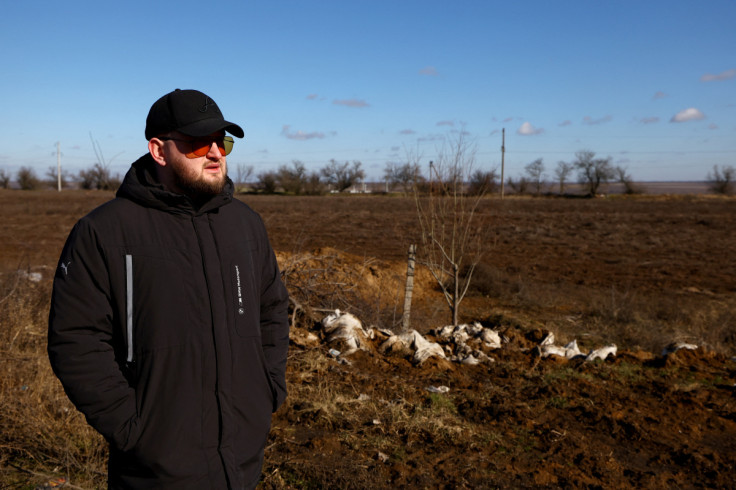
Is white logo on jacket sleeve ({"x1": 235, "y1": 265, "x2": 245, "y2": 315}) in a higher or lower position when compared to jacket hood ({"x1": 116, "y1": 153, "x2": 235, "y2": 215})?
lower

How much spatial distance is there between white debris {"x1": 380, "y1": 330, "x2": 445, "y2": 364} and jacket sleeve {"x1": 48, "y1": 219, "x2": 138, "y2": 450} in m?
5.01

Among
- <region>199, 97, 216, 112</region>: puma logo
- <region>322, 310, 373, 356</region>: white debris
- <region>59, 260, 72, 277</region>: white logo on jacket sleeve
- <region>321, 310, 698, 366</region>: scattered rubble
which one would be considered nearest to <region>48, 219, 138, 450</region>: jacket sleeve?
<region>59, 260, 72, 277</region>: white logo on jacket sleeve

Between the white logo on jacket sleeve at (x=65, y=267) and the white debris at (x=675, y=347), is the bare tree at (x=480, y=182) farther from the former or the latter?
the white logo on jacket sleeve at (x=65, y=267)

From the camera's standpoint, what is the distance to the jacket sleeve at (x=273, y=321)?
93.6 inches

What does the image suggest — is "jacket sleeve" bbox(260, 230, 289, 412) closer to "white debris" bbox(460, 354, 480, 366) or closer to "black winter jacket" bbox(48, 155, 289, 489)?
A: "black winter jacket" bbox(48, 155, 289, 489)

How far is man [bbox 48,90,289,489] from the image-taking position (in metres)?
1.90

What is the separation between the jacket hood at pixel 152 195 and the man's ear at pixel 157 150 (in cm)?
6

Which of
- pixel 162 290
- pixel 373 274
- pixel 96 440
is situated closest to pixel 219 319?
pixel 162 290

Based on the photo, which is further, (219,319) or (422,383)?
(422,383)

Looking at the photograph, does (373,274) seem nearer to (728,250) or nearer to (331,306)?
(331,306)

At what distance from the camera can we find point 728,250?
19797 millimetres

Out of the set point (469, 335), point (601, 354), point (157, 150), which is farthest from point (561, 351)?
point (157, 150)

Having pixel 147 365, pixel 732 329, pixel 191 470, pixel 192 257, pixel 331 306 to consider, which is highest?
pixel 192 257

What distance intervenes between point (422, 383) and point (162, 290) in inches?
174
